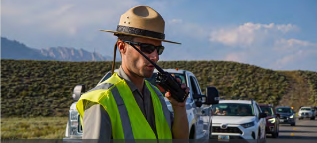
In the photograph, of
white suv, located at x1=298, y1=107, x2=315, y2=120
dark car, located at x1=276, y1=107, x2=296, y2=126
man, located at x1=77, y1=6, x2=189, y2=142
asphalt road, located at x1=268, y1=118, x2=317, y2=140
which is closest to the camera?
man, located at x1=77, y1=6, x2=189, y2=142

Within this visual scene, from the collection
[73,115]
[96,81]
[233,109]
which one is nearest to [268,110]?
[233,109]

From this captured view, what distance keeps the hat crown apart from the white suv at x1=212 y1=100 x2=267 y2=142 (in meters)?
12.4

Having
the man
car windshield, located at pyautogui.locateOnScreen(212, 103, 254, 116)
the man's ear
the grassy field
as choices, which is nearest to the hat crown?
the man

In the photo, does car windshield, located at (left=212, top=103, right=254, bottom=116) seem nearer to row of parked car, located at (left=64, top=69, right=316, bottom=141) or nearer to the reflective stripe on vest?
row of parked car, located at (left=64, top=69, right=316, bottom=141)

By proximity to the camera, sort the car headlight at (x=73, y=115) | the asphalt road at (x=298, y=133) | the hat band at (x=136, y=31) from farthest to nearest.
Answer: the asphalt road at (x=298, y=133) → the car headlight at (x=73, y=115) → the hat band at (x=136, y=31)

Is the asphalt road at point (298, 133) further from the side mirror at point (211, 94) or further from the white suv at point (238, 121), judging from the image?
the side mirror at point (211, 94)

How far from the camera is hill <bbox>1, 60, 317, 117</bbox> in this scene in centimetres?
5645

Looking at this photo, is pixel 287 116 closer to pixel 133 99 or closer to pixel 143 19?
pixel 143 19

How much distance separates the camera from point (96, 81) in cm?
6969

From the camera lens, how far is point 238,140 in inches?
603

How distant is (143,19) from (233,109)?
1398 centimetres

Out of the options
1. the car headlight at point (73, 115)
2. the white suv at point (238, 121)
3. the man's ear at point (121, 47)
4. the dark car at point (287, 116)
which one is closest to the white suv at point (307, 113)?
the dark car at point (287, 116)

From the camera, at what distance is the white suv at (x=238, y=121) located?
15.3 m

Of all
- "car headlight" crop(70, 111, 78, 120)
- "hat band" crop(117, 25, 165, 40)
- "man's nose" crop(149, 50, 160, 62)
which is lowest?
"car headlight" crop(70, 111, 78, 120)
